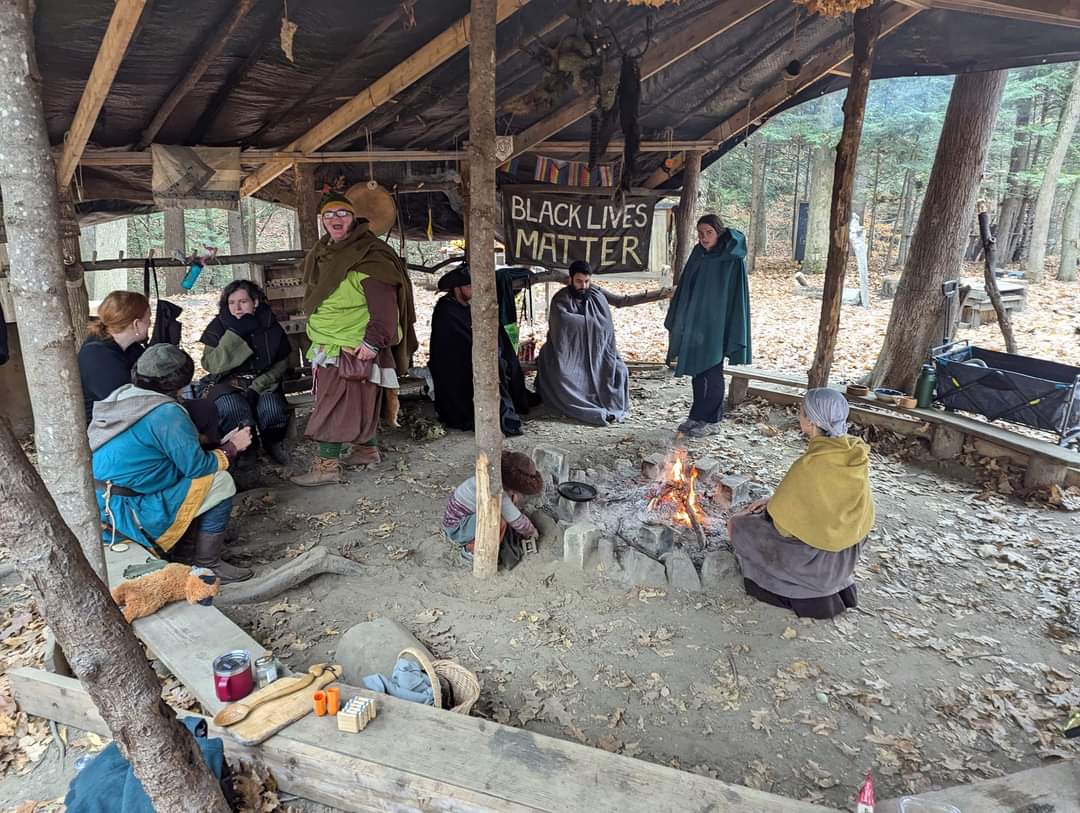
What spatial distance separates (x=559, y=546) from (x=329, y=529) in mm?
1724

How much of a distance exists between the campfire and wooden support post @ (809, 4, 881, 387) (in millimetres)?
1850

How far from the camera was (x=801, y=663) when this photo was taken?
3.63m

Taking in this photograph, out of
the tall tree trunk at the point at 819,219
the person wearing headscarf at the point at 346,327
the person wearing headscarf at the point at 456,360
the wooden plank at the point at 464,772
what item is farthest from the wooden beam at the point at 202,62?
the tall tree trunk at the point at 819,219

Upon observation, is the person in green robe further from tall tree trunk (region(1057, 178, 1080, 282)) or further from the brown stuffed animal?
tall tree trunk (region(1057, 178, 1080, 282))

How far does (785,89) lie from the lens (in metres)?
7.41

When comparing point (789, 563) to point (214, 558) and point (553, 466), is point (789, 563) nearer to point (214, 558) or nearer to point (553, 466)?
point (553, 466)

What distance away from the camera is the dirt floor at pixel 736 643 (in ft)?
10.0

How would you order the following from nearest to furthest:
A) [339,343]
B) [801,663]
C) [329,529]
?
1. [801,663]
2. [329,529]
3. [339,343]

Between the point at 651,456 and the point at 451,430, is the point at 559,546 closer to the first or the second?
the point at 651,456

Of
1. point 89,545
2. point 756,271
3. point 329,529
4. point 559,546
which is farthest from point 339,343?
point 756,271

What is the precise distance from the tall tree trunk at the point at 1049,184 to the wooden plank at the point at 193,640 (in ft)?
58.5

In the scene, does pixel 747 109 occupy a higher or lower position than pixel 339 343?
higher

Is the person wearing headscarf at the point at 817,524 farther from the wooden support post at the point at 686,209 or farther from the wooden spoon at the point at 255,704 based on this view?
the wooden support post at the point at 686,209

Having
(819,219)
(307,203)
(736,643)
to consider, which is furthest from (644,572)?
(819,219)
